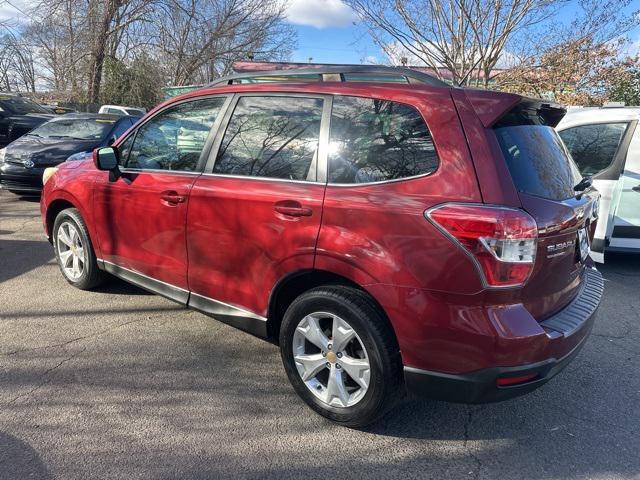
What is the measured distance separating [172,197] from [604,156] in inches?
194

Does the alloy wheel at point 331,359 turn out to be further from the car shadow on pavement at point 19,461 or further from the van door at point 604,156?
the van door at point 604,156

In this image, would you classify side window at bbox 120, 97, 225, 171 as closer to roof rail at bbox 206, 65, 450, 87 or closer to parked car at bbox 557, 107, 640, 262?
roof rail at bbox 206, 65, 450, 87

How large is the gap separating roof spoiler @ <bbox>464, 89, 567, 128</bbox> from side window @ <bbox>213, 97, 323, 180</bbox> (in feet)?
2.94

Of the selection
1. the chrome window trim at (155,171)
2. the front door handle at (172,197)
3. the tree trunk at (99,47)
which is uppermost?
the tree trunk at (99,47)

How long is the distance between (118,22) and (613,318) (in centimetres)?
2299

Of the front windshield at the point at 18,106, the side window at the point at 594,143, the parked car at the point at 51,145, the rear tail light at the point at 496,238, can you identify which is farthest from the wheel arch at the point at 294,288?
the front windshield at the point at 18,106

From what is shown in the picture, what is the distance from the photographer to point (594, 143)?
20.0 feet

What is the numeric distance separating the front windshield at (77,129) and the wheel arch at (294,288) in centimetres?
758

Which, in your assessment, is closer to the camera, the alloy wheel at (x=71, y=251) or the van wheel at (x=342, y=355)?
the van wheel at (x=342, y=355)

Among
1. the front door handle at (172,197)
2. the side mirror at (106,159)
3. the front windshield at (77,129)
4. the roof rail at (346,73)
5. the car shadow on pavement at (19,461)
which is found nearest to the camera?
the car shadow on pavement at (19,461)

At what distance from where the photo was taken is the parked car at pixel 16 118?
547 inches

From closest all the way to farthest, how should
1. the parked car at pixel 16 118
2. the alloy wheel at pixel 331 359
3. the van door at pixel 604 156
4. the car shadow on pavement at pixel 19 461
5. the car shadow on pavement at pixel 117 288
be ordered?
1. the car shadow on pavement at pixel 19 461
2. the alloy wheel at pixel 331 359
3. the car shadow on pavement at pixel 117 288
4. the van door at pixel 604 156
5. the parked car at pixel 16 118

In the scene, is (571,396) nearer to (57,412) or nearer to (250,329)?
(250,329)

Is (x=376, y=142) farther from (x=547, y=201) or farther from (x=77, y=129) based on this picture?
(x=77, y=129)
